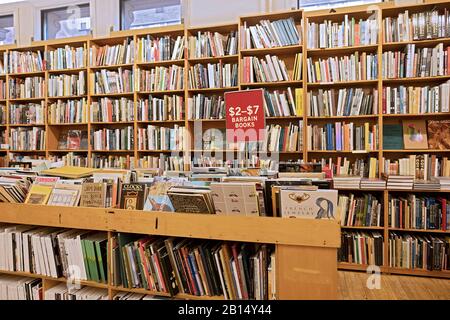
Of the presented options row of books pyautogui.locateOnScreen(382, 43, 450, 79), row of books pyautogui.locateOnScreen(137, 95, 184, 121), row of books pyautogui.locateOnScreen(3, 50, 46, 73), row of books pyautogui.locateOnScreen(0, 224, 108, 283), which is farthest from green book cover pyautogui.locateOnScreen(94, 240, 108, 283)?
row of books pyautogui.locateOnScreen(3, 50, 46, 73)

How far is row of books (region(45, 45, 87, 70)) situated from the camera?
3521 millimetres

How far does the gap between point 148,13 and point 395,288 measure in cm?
409

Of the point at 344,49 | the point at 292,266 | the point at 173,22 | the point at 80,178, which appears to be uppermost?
the point at 173,22

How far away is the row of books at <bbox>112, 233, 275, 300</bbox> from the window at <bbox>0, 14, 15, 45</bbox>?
172 inches

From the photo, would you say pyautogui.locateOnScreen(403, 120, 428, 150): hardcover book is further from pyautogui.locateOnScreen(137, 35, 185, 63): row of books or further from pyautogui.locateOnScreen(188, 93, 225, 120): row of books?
pyautogui.locateOnScreen(137, 35, 185, 63): row of books

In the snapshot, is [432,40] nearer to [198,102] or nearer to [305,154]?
[305,154]

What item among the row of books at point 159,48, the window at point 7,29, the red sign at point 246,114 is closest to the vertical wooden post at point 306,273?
the red sign at point 246,114

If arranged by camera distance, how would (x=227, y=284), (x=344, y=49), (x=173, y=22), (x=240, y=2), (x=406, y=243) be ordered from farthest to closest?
(x=173, y=22) → (x=240, y=2) → (x=344, y=49) → (x=406, y=243) → (x=227, y=284)

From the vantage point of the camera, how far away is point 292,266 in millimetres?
1197

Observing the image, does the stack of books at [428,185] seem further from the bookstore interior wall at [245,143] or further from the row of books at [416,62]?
the row of books at [416,62]

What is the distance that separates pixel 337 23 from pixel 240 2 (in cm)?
109

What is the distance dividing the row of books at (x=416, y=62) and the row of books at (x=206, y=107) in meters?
1.60

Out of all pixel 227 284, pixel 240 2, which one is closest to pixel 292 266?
pixel 227 284

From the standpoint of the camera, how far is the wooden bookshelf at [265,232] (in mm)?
1156
